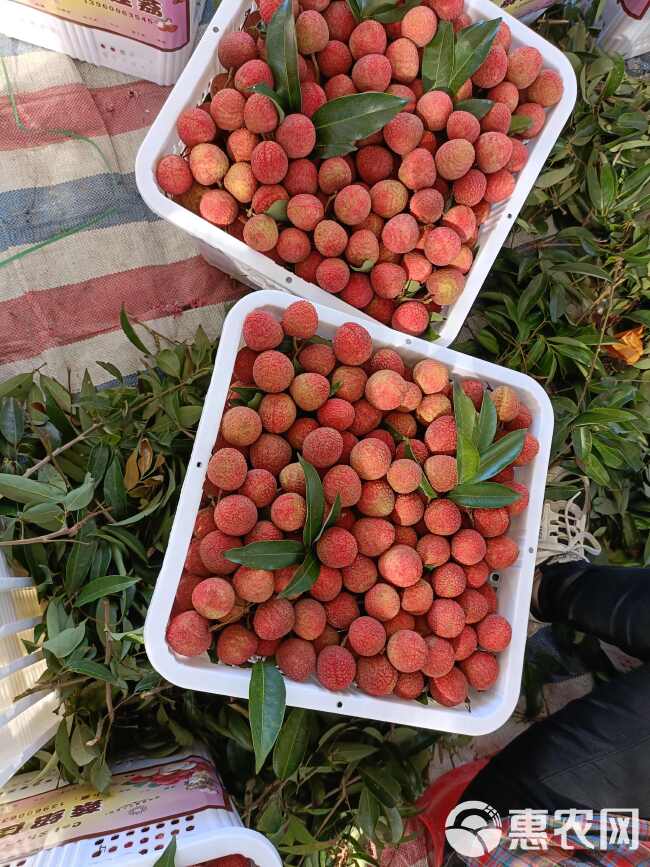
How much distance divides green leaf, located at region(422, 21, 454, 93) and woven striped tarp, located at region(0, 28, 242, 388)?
43cm

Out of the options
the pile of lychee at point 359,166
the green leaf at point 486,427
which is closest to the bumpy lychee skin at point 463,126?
the pile of lychee at point 359,166

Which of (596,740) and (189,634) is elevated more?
(189,634)

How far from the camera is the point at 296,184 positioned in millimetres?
710

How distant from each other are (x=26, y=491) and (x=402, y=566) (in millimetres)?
386

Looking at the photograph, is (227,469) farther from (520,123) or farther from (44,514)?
(520,123)

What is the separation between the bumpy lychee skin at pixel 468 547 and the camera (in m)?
0.65

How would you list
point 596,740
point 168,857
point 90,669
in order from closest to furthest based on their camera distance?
point 168,857 < point 90,669 < point 596,740

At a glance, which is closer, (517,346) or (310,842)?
(310,842)

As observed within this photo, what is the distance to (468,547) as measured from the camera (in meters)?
0.65

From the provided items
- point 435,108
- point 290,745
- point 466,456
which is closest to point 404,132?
point 435,108

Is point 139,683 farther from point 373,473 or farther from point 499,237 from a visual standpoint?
point 499,237

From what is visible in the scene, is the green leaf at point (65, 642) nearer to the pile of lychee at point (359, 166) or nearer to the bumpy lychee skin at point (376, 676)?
the bumpy lychee skin at point (376, 676)

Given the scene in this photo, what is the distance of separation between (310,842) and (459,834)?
A: 0.24 m

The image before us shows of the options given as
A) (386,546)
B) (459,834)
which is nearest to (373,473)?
(386,546)
